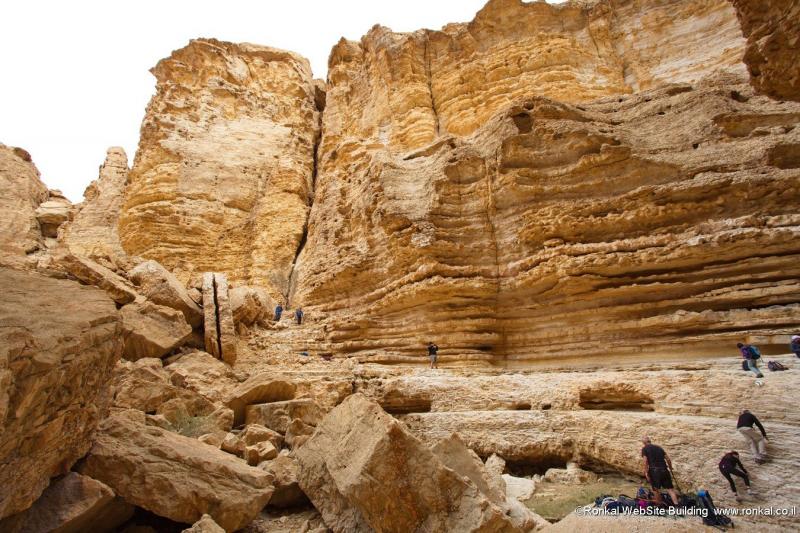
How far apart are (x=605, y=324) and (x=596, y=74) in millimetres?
15903

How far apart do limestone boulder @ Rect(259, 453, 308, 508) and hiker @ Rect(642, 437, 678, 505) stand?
3669 mm

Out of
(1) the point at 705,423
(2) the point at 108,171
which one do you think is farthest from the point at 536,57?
(2) the point at 108,171

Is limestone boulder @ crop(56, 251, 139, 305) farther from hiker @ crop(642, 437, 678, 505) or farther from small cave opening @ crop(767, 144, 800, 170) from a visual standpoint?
small cave opening @ crop(767, 144, 800, 170)

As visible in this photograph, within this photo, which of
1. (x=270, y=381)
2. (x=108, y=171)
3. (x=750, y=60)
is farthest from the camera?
(x=108, y=171)

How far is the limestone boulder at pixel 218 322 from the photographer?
10.9 meters

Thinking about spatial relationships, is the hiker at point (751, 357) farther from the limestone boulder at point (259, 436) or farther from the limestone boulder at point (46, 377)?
the limestone boulder at point (46, 377)

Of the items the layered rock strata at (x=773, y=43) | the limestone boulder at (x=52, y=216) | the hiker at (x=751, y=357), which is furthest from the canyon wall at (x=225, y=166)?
the layered rock strata at (x=773, y=43)

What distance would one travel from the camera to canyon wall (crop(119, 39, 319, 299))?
67.9 ft

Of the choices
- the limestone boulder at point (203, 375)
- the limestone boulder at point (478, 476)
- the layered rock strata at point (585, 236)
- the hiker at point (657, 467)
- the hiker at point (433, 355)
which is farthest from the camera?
the hiker at point (433, 355)

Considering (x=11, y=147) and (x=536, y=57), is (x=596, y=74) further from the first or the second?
(x=11, y=147)

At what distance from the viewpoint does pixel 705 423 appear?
18.1 ft

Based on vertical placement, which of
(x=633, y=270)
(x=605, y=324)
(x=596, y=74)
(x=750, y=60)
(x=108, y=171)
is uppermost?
(x=596, y=74)

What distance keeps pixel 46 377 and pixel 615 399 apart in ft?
24.3

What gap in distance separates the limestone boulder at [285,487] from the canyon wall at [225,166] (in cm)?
1581
